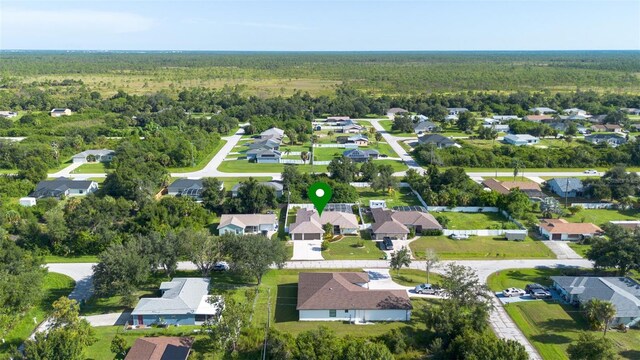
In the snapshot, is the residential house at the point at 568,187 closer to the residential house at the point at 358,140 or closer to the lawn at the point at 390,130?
the residential house at the point at 358,140

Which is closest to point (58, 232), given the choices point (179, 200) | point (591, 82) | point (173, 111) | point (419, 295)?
point (179, 200)

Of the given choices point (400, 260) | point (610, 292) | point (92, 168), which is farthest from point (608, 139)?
point (92, 168)

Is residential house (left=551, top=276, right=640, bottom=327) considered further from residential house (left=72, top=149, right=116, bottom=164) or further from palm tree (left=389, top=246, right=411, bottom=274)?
residential house (left=72, top=149, right=116, bottom=164)

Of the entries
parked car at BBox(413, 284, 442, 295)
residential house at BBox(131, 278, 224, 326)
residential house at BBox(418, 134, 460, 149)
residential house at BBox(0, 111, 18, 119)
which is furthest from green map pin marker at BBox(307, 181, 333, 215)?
residential house at BBox(0, 111, 18, 119)

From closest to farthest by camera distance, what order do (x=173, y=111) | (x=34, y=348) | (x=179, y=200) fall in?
(x=34, y=348)
(x=179, y=200)
(x=173, y=111)

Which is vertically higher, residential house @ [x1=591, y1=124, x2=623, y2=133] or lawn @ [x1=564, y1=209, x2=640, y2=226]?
residential house @ [x1=591, y1=124, x2=623, y2=133]

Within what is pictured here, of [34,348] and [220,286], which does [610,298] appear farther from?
[34,348]

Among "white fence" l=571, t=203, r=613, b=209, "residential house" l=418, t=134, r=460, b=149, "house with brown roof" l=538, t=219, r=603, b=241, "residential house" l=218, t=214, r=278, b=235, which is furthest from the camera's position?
"residential house" l=418, t=134, r=460, b=149

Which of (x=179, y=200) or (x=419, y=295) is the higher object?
(x=179, y=200)
